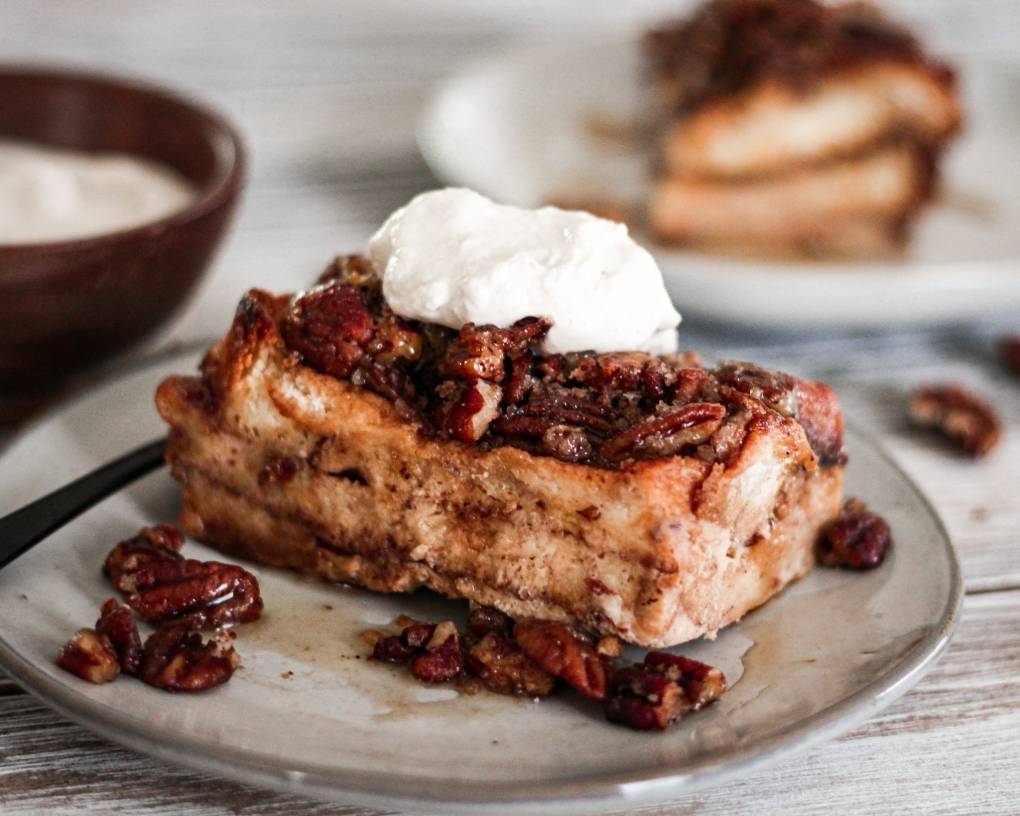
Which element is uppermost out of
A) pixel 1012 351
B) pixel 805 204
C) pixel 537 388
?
pixel 537 388

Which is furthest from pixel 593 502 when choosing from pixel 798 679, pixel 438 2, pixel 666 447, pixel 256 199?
pixel 438 2

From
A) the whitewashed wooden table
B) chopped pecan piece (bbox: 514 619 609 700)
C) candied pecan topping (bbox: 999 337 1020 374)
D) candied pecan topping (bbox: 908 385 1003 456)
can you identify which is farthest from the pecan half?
candied pecan topping (bbox: 999 337 1020 374)

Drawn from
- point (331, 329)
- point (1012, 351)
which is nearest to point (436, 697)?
point (331, 329)

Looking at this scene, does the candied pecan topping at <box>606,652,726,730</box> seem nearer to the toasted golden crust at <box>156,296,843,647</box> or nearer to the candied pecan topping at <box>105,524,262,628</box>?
the toasted golden crust at <box>156,296,843,647</box>

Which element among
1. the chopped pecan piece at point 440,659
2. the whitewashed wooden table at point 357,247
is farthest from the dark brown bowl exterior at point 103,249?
the chopped pecan piece at point 440,659

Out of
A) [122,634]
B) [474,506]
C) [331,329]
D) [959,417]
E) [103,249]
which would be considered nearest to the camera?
[122,634]

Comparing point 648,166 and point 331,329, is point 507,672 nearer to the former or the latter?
point 331,329
